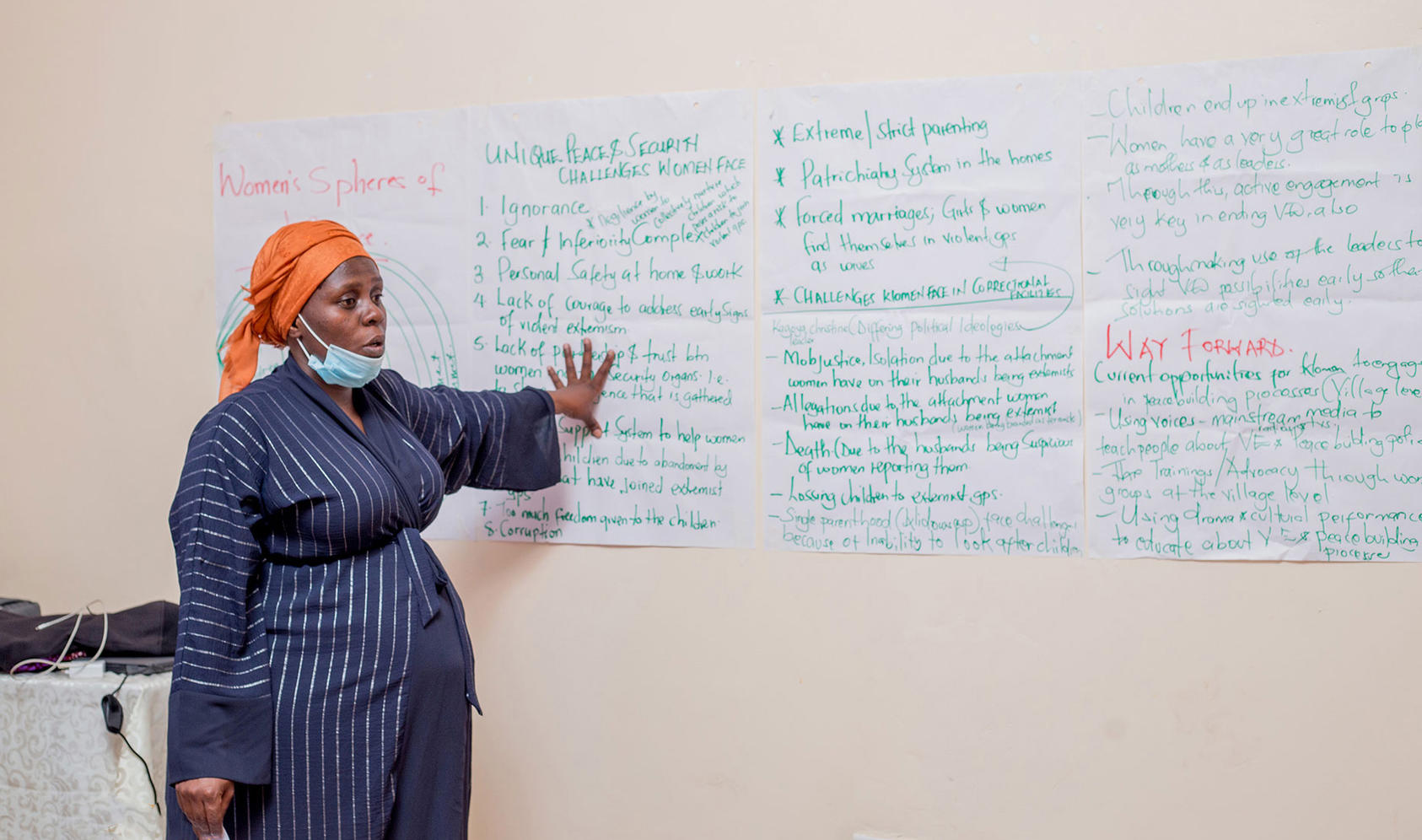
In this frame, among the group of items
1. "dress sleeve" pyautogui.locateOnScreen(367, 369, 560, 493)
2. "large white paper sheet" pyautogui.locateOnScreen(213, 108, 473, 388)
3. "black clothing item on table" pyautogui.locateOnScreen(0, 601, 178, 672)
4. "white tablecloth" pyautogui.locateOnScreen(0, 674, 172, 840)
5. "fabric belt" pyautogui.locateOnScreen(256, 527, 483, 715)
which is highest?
"large white paper sheet" pyautogui.locateOnScreen(213, 108, 473, 388)

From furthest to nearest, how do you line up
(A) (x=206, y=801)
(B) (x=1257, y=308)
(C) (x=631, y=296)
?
(C) (x=631, y=296), (B) (x=1257, y=308), (A) (x=206, y=801)

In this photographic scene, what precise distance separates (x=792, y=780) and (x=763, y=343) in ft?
2.55

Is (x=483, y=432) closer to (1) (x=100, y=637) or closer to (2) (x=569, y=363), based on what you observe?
(2) (x=569, y=363)

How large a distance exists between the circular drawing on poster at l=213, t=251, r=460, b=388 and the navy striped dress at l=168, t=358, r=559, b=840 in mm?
436

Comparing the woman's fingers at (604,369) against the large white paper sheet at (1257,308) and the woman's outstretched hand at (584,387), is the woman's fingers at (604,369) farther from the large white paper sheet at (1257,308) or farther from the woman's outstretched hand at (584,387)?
the large white paper sheet at (1257,308)

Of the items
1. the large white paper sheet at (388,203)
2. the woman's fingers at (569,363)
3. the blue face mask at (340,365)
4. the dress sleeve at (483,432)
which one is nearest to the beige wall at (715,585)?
the large white paper sheet at (388,203)

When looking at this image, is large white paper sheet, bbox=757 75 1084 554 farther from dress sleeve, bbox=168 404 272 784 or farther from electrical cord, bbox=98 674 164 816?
electrical cord, bbox=98 674 164 816

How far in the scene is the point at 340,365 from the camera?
140cm

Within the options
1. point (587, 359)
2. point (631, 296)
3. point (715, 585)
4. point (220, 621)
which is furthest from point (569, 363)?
point (220, 621)

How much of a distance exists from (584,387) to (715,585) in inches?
16.9

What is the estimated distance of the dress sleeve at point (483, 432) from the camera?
1597mm

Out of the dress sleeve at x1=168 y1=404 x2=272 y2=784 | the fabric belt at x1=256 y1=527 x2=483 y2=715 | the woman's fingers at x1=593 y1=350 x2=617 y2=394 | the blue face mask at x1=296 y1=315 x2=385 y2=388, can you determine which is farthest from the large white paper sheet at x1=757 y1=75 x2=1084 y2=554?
the dress sleeve at x1=168 y1=404 x2=272 y2=784

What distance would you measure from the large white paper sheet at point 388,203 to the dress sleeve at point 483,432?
0.23 m

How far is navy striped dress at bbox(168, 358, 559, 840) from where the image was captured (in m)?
1.28
